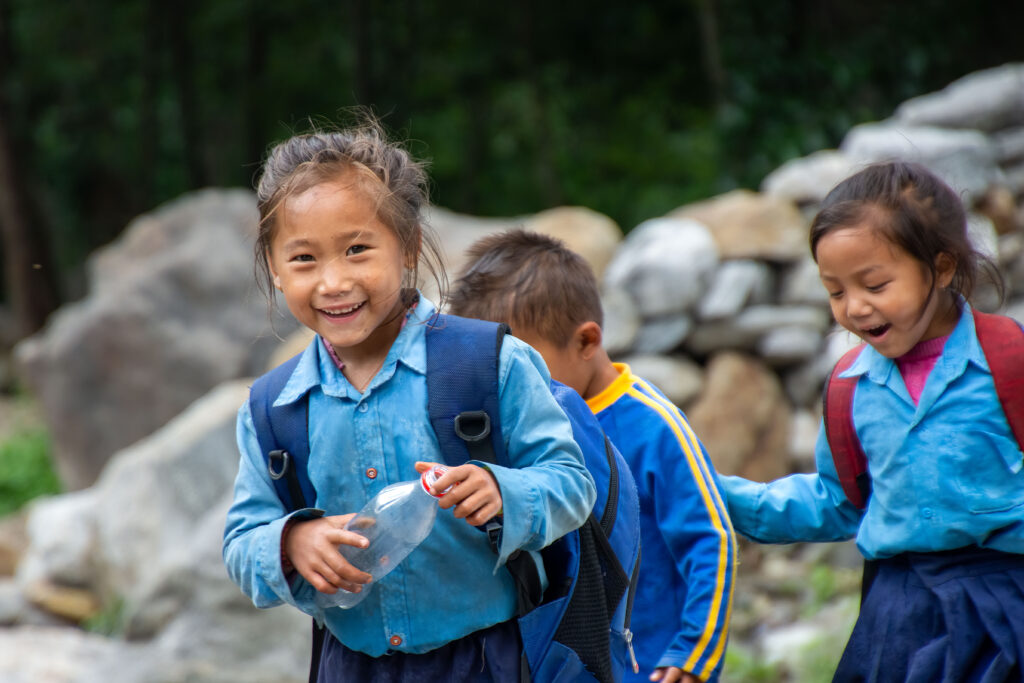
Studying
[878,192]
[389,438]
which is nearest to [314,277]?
[389,438]

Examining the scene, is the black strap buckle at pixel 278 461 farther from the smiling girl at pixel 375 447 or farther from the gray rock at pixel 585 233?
the gray rock at pixel 585 233

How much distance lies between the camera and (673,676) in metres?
2.04

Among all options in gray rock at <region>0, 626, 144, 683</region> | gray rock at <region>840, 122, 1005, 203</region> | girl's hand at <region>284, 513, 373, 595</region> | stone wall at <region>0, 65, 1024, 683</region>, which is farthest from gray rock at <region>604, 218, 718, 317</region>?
girl's hand at <region>284, 513, 373, 595</region>

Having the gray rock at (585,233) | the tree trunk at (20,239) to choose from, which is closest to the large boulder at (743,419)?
the gray rock at (585,233)

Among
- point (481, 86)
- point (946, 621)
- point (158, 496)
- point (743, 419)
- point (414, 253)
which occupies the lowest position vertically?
point (158, 496)

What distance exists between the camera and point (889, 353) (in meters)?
1.99

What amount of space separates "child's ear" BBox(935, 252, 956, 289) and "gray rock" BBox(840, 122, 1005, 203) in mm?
3611

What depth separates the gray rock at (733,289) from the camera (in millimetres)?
5141

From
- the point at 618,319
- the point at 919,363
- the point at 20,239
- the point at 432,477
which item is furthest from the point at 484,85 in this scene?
the point at 432,477

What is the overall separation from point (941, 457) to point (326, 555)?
1.05m

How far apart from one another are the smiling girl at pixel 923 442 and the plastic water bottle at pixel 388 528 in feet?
2.75

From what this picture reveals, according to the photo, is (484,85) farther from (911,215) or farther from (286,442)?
(286,442)

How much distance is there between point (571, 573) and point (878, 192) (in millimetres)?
870

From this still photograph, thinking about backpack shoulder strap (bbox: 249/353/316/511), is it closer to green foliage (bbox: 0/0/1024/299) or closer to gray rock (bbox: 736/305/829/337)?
gray rock (bbox: 736/305/829/337)
